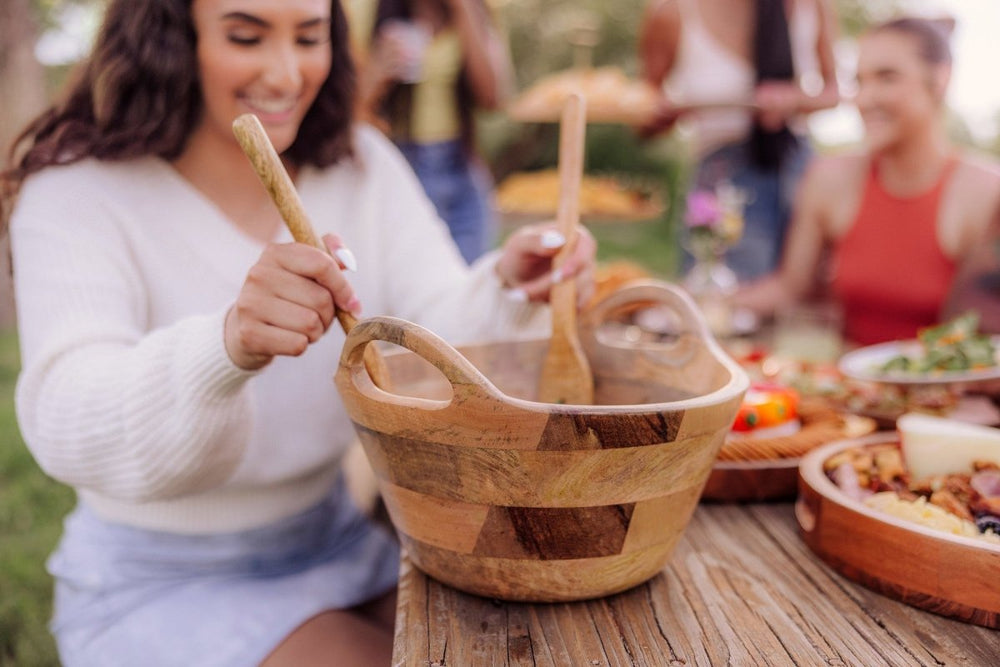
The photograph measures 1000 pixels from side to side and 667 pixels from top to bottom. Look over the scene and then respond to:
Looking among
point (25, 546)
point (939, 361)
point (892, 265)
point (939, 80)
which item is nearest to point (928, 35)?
point (939, 80)

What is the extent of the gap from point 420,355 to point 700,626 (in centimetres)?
39

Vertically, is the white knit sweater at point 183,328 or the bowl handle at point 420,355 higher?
the bowl handle at point 420,355

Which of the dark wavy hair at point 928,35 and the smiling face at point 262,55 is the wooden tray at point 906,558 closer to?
the smiling face at point 262,55

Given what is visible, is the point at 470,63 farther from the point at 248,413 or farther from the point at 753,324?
the point at 248,413

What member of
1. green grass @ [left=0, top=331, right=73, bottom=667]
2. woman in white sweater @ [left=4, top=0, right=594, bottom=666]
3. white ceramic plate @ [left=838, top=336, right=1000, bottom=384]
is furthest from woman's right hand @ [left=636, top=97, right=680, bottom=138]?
green grass @ [left=0, top=331, right=73, bottom=667]

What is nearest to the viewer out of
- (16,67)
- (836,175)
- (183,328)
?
(183,328)

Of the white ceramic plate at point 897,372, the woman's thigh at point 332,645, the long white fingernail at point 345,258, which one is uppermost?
the long white fingernail at point 345,258

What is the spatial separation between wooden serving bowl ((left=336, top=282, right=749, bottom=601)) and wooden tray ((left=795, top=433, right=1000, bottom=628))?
0.62ft

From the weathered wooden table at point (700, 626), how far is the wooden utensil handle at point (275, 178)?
328 millimetres

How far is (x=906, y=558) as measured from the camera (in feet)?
2.88

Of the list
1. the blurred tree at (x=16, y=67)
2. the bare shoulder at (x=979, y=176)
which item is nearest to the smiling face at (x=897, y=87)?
the bare shoulder at (x=979, y=176)

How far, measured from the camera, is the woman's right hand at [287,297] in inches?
34.8

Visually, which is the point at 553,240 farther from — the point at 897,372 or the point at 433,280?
the point at 897,372

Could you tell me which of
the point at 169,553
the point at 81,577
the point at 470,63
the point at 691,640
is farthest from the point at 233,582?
the point at 470,63
